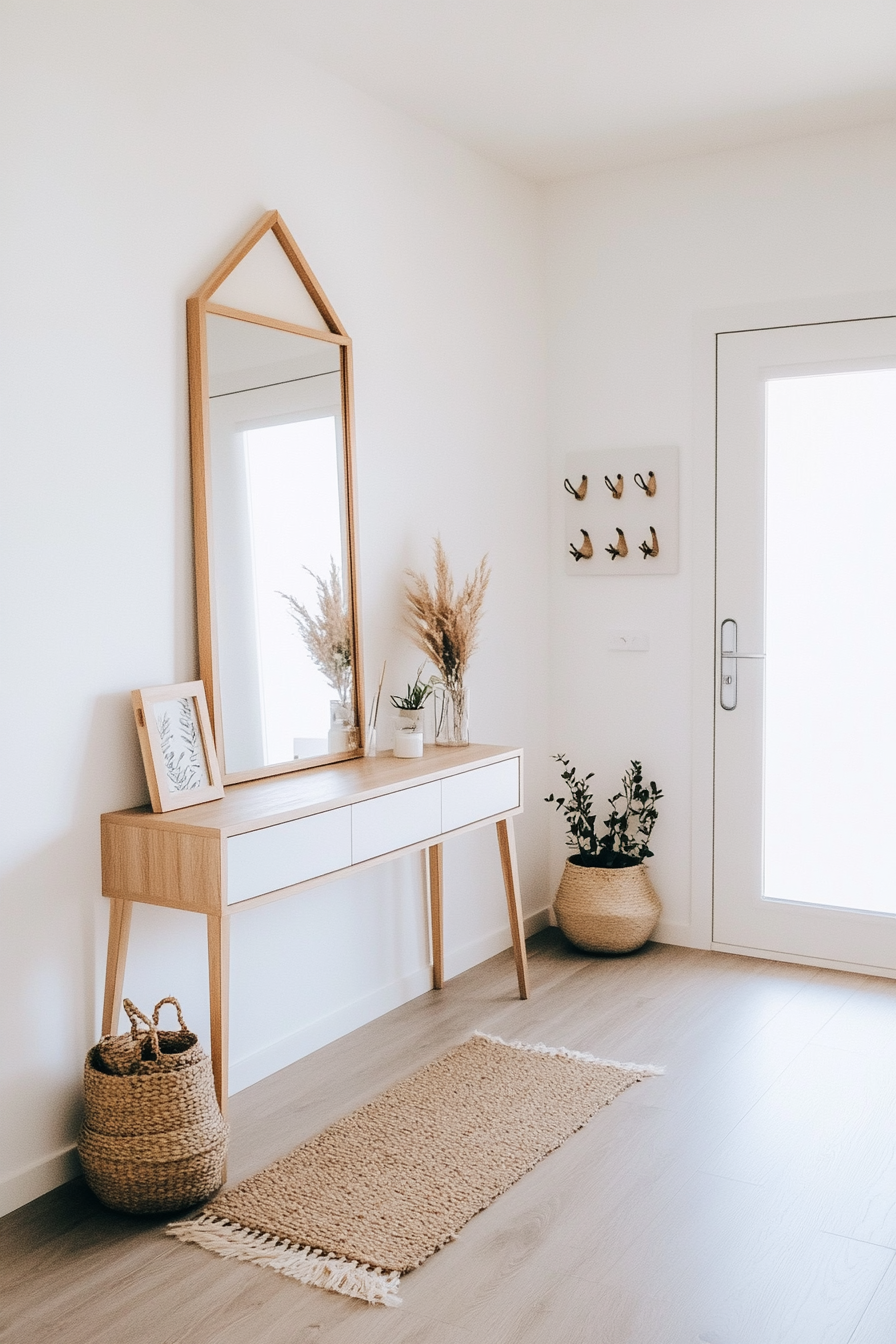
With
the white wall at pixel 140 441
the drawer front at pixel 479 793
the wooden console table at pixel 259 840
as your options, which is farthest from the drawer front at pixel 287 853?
the drawer front at pixel 479 793

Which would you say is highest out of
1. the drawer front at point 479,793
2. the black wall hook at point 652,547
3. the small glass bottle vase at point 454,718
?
the black wall hook at point 652,547

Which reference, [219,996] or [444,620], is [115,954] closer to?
[219,996]

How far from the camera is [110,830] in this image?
2.50 m

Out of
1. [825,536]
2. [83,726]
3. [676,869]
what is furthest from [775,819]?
[83,726]

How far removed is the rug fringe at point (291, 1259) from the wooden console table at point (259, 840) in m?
0.25

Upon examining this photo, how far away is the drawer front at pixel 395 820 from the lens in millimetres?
2785

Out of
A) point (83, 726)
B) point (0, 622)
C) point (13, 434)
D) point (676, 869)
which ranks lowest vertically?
point (676, 869)

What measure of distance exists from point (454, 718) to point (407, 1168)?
138cm

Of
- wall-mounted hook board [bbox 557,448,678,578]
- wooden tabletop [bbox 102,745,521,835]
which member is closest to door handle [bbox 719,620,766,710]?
wall-mounted hook board [bbox 557,448,678,578]

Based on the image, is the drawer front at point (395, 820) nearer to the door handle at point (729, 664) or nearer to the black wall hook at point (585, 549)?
the door handle at point (729, 664)

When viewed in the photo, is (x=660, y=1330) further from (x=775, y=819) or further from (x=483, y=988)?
(x=775, y=819)

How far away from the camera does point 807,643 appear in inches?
149

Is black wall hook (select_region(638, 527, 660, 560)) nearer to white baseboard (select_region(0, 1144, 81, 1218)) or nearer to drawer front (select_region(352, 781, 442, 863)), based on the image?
drawer front (select_region(352, 781, 442, 863))

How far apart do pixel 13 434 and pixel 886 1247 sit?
89.4 inches
